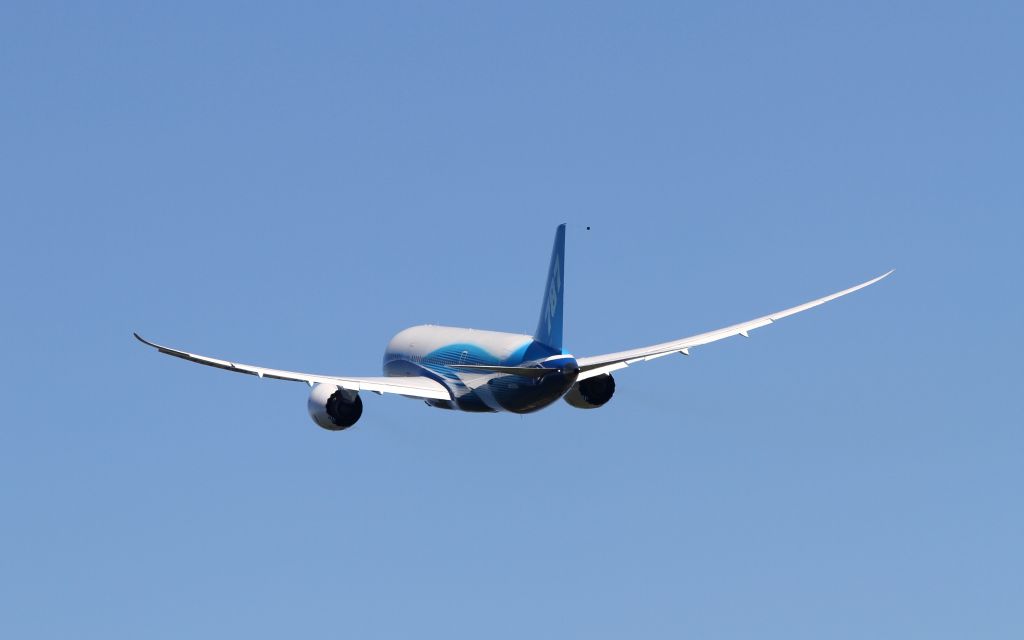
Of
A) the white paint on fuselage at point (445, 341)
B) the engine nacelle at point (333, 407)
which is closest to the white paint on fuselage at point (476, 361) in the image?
the white paint on fuselage at point (445, 341)

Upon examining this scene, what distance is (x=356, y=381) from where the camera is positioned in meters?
89.9

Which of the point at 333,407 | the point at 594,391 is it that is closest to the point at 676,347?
the point at 594,391

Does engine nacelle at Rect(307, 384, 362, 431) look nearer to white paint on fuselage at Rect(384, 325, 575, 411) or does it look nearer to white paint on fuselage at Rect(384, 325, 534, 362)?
white paint on fuselage at Rect(384, 325, 575, 411)

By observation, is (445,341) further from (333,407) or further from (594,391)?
(333,407)

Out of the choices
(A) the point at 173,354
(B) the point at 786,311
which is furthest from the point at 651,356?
(A) the point at 173,354

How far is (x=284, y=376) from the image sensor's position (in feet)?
284

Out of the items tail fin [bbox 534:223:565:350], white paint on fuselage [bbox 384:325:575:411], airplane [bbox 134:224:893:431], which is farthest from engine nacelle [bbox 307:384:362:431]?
tail fin [bbox 534:223:565:350]

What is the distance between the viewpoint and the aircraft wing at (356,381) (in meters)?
81.3

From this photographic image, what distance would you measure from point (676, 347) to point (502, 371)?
36.3ft

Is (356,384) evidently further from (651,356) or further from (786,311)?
(786,311)

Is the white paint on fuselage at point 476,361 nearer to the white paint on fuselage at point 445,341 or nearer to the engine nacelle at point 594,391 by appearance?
the white paint on fuselage at point 445,341

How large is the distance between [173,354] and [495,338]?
60.8ft

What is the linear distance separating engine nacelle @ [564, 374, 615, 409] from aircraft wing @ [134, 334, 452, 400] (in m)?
6.36

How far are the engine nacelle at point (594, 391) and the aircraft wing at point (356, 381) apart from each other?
20.9ft
